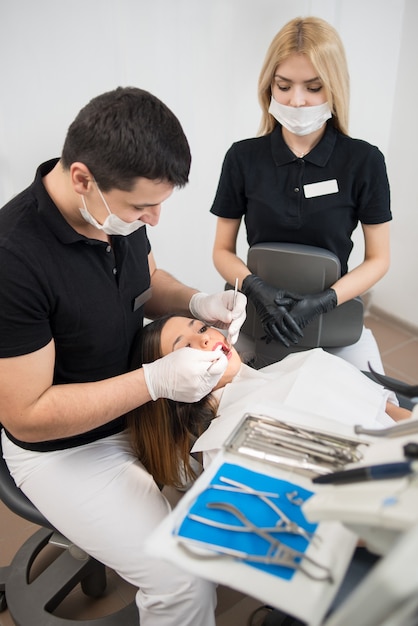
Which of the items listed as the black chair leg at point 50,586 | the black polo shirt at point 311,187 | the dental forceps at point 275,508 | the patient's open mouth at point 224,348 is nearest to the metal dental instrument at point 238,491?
the dental forceps at point 275,508

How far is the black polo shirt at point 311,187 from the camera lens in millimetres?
1785

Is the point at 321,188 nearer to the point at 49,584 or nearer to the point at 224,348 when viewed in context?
the point at 224,348

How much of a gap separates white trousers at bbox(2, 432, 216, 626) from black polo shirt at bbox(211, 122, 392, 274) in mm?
967

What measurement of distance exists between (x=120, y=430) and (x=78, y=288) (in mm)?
468

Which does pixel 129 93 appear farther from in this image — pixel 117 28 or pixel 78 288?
pixel 117 28

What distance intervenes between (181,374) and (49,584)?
895 mm

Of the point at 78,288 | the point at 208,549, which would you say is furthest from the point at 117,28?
the point at 208,549

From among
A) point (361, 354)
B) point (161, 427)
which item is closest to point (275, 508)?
point (161, 427)

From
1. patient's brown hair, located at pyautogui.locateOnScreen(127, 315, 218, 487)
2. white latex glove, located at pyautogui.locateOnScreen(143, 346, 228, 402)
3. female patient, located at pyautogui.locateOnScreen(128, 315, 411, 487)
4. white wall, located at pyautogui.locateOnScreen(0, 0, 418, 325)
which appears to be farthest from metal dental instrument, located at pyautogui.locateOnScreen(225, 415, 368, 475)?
white wall, located at pyautogui.locateOnScreen(0, 0, 418, 325)

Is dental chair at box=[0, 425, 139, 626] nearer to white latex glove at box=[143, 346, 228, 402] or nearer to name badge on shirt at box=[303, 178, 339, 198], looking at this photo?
white latex glove at box=[143, 346, 228, 402]

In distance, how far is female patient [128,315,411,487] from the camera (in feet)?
4.79

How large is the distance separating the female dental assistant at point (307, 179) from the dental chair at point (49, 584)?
96cm

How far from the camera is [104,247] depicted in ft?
4.48

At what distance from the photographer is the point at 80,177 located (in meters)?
1.16
